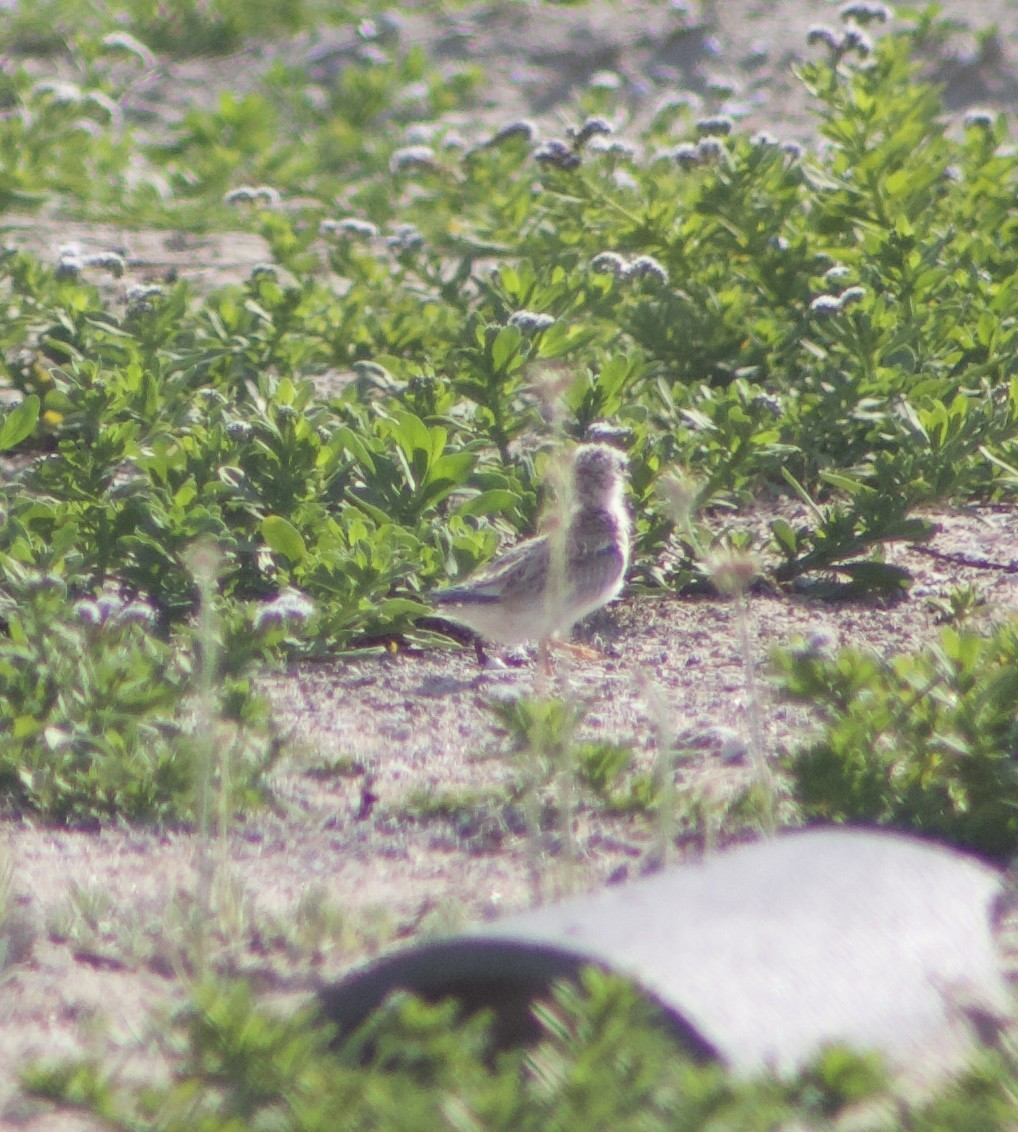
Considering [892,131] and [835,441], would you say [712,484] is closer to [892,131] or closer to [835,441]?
[835,441]

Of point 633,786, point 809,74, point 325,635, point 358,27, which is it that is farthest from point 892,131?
point 358,27

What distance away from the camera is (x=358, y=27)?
13.9 meters

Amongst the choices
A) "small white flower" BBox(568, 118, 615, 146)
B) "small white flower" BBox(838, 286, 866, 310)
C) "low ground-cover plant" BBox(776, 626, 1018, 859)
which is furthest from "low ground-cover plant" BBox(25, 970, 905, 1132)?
"small white flower" BBox(568, 118, 615, 146)

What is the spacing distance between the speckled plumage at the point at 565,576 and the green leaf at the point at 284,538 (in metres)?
0.44

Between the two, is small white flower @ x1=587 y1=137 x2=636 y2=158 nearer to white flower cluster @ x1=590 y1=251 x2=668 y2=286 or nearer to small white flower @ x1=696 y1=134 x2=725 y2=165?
small white flower @ x1=696 y1=134 x2=725 y2=165

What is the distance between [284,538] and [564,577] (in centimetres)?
87

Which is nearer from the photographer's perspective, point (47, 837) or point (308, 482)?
point (47, 837)

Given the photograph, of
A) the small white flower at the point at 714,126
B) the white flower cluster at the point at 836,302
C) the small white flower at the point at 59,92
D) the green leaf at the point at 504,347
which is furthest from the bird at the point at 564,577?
the small white flower at the point at 59,92

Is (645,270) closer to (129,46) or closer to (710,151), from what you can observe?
(710,151)

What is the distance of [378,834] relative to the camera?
4.39m

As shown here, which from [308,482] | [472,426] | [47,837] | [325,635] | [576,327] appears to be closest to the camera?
[47,837]

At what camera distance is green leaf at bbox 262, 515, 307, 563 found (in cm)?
559

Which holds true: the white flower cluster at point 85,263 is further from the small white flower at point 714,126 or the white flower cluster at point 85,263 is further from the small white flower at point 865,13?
the small white flower at point 865,13

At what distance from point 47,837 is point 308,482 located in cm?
194
